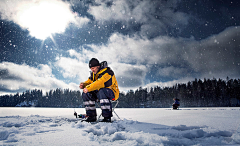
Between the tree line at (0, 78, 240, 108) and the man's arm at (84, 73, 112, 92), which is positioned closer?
the man's arm at (84, 73, 112, 92)

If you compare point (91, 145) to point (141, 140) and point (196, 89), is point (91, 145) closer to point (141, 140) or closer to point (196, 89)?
point (141, 140)

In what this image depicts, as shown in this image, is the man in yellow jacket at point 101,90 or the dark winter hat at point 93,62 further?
the dark winter hat at point 93,62

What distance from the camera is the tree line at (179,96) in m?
73.4

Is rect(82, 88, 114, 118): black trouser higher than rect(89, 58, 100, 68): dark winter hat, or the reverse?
rect(89, 58, 100, 68): dark winter hat

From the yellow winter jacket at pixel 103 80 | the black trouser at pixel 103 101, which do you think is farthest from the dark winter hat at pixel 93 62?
the black trouser at pixel 103 101

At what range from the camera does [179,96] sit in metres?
83.2

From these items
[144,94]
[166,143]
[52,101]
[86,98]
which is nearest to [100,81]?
[86,98]

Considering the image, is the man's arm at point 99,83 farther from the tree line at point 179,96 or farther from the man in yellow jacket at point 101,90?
the tree line at point 179,96

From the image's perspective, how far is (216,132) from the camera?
1.65 meters

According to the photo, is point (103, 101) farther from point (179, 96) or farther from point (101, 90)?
point (179, 96)

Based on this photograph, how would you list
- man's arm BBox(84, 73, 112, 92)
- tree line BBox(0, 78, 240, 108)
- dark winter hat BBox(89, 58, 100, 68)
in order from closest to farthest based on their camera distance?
man's arm BBox(84, 73, 112, 92)
dark winter hat BBox(89, 58, 100, 68)
tree line BBox(0, 78, 240, 108)

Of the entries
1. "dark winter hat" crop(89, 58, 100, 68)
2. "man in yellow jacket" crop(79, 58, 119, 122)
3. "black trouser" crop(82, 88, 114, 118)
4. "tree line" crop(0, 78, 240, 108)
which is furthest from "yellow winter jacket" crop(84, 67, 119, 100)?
"tree line" crop(0, 78, 240, 108)

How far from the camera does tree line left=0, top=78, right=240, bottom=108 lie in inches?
2891

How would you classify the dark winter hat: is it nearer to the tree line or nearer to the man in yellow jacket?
the man in yellow jacket
